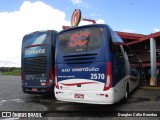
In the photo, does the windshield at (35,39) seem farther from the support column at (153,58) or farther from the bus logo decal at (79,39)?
the support column at (153,58)

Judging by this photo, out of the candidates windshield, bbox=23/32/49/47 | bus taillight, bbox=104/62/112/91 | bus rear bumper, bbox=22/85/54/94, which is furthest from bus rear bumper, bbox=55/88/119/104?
windshield, bbox=23/32/49/47

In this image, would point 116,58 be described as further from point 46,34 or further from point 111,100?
point 46,34

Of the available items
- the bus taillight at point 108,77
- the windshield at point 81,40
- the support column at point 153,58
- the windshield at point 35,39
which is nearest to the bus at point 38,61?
the windshield at point 35,39

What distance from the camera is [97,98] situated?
826 centimetres

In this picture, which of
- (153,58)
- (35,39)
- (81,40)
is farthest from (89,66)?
(153,58)

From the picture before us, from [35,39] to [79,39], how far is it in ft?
11.6

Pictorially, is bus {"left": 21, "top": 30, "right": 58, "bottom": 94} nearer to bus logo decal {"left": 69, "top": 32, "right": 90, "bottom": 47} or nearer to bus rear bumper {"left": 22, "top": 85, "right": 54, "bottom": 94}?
bus rear bumper {"left": 22, "top": 85, "right": 54, "bottom": 94}

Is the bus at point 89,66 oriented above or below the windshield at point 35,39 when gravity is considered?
below

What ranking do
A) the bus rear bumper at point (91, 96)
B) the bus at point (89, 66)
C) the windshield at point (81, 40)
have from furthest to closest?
the windshield at point (81, 40)
the bus at point (89, 66)
the bus rear bumper at point (91, 96)

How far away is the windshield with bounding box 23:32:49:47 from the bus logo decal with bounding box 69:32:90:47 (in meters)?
2.62

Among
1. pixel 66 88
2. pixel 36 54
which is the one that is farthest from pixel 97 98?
pixel 36 54

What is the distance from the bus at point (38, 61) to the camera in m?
11.4

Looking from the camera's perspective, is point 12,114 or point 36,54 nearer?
point 12,114

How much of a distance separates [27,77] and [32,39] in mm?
1798
